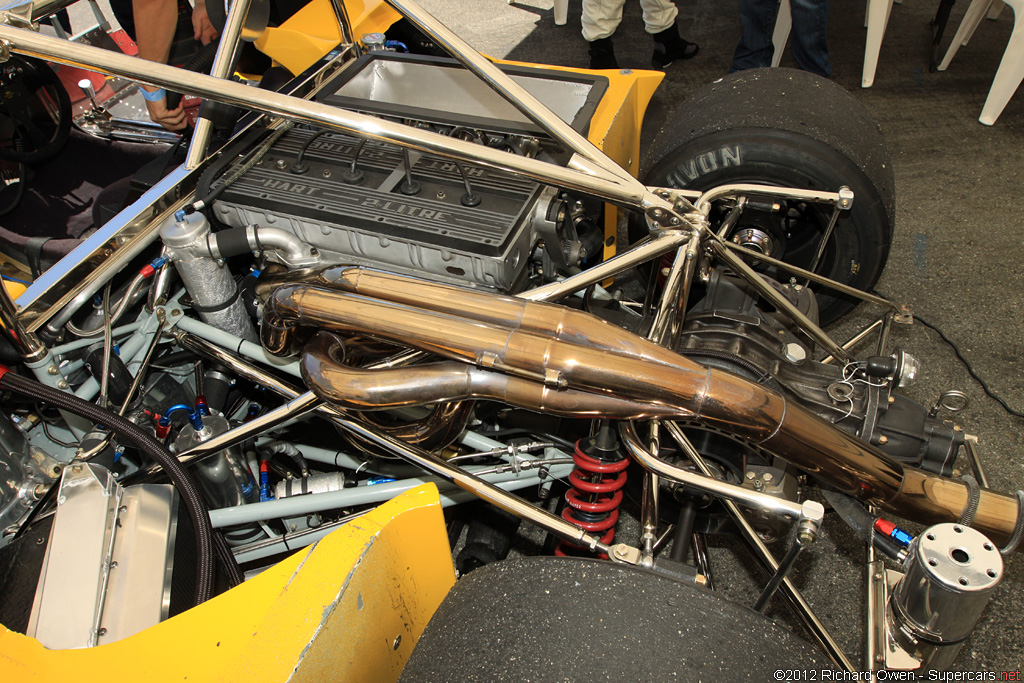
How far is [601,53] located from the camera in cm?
361

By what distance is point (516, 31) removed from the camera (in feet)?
13.5

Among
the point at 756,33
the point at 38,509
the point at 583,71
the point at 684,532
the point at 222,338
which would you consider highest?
the point at 583,71

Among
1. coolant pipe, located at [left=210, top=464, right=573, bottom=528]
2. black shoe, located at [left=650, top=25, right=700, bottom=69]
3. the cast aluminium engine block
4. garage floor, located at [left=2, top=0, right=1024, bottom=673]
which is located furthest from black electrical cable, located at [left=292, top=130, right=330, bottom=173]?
black shoe, located at [left=650, top=25, right=700, bottom=69]

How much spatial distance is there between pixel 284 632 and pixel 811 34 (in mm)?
3341

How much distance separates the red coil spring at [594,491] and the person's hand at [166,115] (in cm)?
195

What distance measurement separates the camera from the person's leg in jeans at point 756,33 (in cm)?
315

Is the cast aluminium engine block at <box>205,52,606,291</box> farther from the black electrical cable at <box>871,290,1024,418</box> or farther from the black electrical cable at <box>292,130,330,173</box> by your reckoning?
the black electrical cable at <box>871,290,1024,418</box>

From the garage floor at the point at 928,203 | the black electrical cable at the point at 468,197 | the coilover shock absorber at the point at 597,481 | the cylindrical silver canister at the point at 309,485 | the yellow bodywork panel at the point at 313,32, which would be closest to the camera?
the coilover shock absorber at the point at 597,481

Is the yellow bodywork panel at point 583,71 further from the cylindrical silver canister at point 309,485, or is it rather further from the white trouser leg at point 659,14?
the white trouser leg at point 659,14

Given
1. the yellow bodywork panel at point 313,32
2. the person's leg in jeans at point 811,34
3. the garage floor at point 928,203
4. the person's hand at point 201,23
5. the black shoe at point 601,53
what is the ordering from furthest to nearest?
the black shoe at point 601,53 < the person's leg in jeans at point 811,34 < the person's hand at point 201,23 < the yellow bodywork panel at point 313,32 < the garage floor at point 928,203

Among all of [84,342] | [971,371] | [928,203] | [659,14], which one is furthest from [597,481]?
[659,14]

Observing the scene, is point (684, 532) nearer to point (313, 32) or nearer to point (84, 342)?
point (84, 342)

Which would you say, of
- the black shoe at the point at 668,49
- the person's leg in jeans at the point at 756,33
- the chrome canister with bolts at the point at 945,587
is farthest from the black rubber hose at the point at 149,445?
the black shoe at the point at 668,49

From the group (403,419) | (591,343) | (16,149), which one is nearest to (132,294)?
(403,419)
